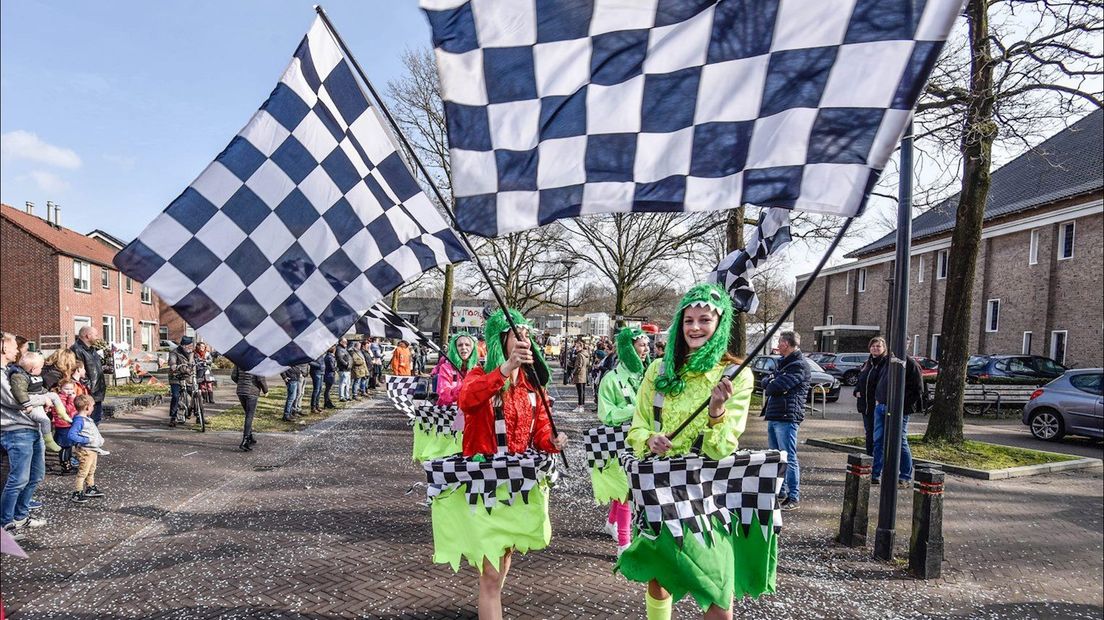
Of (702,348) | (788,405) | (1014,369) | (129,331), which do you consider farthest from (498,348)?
(129,331)

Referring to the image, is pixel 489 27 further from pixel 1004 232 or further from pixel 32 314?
pixel 32 314

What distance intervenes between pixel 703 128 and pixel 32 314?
42.1m

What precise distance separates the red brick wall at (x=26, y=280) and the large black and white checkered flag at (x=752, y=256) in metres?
40.0

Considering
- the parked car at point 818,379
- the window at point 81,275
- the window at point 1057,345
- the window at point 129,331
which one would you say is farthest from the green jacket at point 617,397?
the window at point 129,331

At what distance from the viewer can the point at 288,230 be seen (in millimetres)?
3396

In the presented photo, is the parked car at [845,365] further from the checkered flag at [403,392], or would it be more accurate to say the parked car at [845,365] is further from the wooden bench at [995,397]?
the checkered flag at [403,392]

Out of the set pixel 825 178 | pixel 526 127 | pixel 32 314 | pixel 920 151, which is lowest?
pixel 32 314

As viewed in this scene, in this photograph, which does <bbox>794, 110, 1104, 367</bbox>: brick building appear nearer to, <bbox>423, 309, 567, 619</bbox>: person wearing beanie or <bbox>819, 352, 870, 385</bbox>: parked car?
<bbox>819, 352, 870, 385</bbox>: parked car

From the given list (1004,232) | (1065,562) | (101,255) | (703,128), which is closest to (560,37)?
(703,128)

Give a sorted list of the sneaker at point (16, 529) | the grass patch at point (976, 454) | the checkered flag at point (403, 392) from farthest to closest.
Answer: the grass patch at point (976, 454), the checkered flag at point (403, 392), the sneaker at point (16, 529)

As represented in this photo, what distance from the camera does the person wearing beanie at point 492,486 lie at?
3.36 meters

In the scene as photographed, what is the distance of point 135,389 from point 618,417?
17817 millimetres

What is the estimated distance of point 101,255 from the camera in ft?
129

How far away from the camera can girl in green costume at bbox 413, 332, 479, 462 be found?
19.1ft
